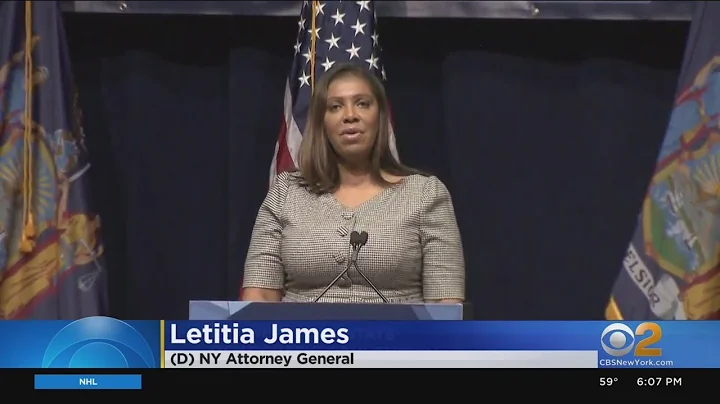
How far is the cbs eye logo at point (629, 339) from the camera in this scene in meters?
1.26

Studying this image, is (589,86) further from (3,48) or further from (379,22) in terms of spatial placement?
(3,48)

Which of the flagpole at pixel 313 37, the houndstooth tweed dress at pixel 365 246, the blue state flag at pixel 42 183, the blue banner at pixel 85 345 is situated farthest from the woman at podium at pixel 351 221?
the blue banner at pixel 85 345

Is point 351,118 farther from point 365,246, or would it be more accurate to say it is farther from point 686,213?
point 686,213

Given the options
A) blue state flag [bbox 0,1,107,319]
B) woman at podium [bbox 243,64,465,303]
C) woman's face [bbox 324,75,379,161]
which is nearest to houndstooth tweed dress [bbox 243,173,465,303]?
woman at podium [bbox 243,64,465,303]

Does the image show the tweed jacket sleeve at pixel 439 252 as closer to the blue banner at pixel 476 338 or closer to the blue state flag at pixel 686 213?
the blue state flag at pixel 686 213

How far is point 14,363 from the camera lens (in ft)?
4.04

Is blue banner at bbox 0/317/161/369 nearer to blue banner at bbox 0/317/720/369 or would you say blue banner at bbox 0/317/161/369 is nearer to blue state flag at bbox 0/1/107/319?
blue banner at bbox 0/317/720/369

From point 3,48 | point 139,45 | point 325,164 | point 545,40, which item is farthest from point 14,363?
point 545,40

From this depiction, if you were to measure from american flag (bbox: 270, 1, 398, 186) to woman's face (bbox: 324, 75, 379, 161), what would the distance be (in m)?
0.53

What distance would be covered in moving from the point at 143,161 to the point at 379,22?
94cm

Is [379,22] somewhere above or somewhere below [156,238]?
above

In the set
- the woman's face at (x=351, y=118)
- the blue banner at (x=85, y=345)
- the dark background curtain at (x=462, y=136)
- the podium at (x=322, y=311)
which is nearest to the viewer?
the blue banner at (x=85, y=345)
